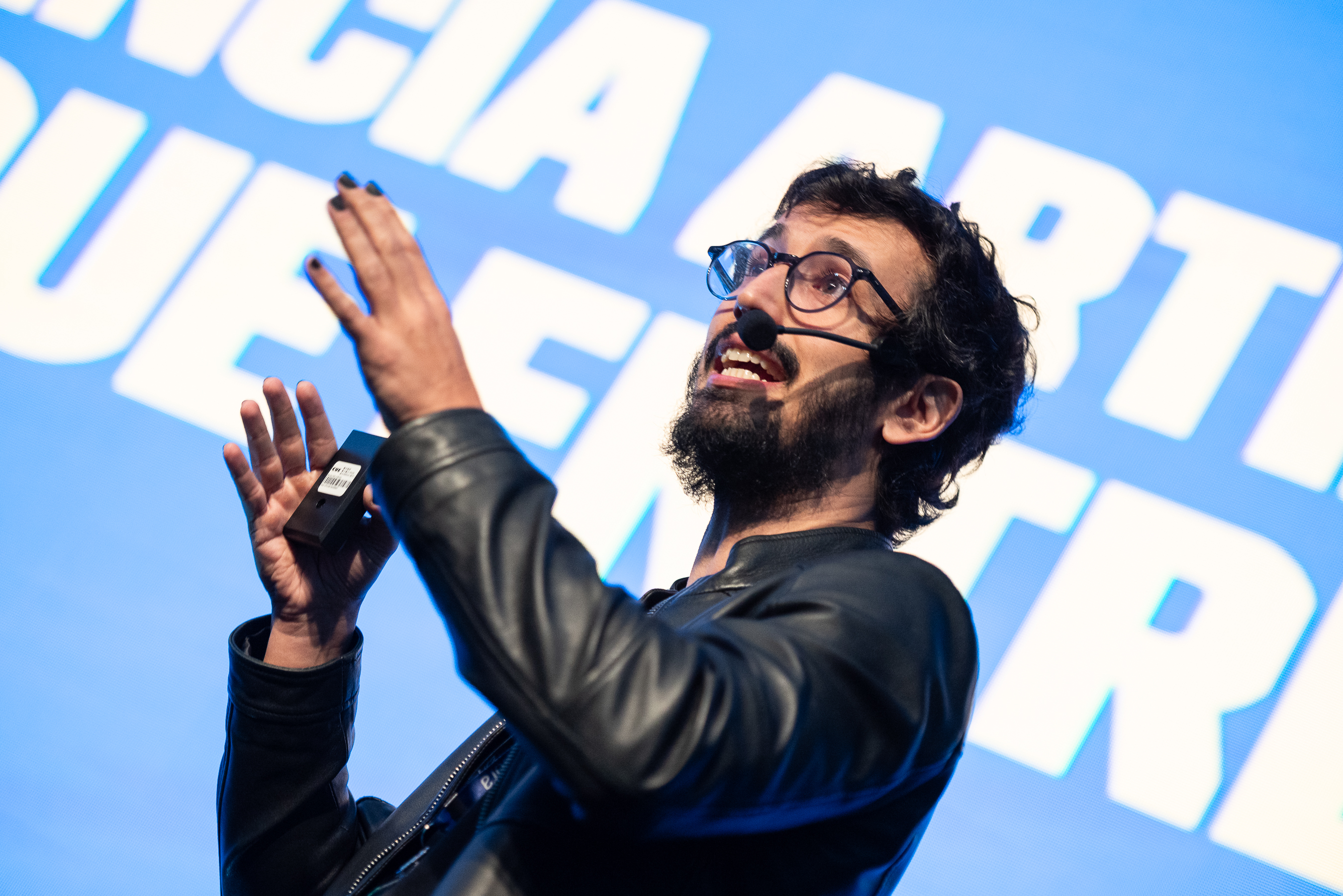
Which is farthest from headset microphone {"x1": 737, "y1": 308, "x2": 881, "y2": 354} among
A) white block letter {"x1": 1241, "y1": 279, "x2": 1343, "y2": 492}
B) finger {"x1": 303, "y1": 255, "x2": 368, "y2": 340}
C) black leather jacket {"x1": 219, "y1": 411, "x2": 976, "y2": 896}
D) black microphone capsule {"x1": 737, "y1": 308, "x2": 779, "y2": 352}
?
white block letter {"x1": 1241, "y1": 279, "x2": 1343, "y2": 492}

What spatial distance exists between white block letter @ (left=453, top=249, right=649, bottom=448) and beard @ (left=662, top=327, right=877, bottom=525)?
3.78 feet

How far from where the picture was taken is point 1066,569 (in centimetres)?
221

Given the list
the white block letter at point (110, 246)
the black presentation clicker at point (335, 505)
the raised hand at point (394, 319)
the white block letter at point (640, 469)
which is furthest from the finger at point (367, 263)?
the white block letter at point (110, 246)

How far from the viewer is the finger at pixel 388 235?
774 mm

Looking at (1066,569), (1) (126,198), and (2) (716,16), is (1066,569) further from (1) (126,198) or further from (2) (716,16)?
(1) (126,198)

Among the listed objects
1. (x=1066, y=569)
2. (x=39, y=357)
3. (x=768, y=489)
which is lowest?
(x=39, y=357)

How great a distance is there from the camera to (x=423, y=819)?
1059mm

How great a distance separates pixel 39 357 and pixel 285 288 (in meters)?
0.60

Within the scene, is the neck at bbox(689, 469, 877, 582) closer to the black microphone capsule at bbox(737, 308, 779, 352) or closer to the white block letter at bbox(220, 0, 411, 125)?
the black microphone capsule at bbox(737, 308, 779, 352)

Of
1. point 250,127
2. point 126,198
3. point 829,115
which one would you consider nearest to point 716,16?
point 829,115

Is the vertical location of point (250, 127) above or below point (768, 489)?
above

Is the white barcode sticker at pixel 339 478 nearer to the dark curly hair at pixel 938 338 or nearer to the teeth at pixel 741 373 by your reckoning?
the teeth at pixel 741 373

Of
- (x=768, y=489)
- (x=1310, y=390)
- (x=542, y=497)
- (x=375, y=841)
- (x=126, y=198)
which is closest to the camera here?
(x=542, y=497)

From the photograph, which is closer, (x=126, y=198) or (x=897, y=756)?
(x=897, y=756)
